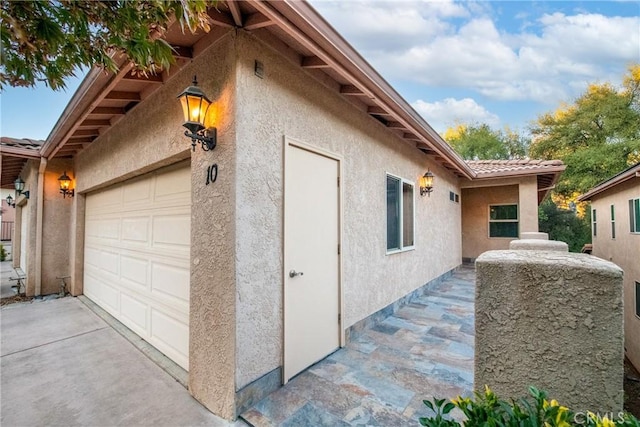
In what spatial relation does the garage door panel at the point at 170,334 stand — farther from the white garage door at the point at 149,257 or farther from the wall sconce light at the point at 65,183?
the wall sconce light at the point at 65,183

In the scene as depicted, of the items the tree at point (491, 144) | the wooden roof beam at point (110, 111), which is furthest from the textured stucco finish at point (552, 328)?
the tree at point (491, 144)

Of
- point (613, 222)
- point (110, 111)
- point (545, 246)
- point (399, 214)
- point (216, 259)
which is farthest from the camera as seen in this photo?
point (613, 222)

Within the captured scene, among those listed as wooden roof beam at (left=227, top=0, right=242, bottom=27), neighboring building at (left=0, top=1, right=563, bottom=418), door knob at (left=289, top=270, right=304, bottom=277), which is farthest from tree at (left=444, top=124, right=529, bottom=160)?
wooden roof beam at (left=227, top=0, right=242, bottom=27)

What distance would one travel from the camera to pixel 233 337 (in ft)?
7.82

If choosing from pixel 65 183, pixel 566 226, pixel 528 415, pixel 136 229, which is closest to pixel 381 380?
pixel 528 415

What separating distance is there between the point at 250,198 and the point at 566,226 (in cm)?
2165

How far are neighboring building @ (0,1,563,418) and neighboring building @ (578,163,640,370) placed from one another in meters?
6.67

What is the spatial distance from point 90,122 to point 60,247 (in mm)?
3976

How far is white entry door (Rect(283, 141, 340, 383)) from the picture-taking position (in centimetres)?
298

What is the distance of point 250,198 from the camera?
8.38 feet

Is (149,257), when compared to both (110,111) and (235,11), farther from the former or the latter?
(235,11)

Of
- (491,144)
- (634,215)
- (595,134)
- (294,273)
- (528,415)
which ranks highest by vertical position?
(491,144)

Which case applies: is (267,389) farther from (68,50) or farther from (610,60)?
(610,60)

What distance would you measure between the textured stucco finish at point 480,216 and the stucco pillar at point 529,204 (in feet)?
8.27
